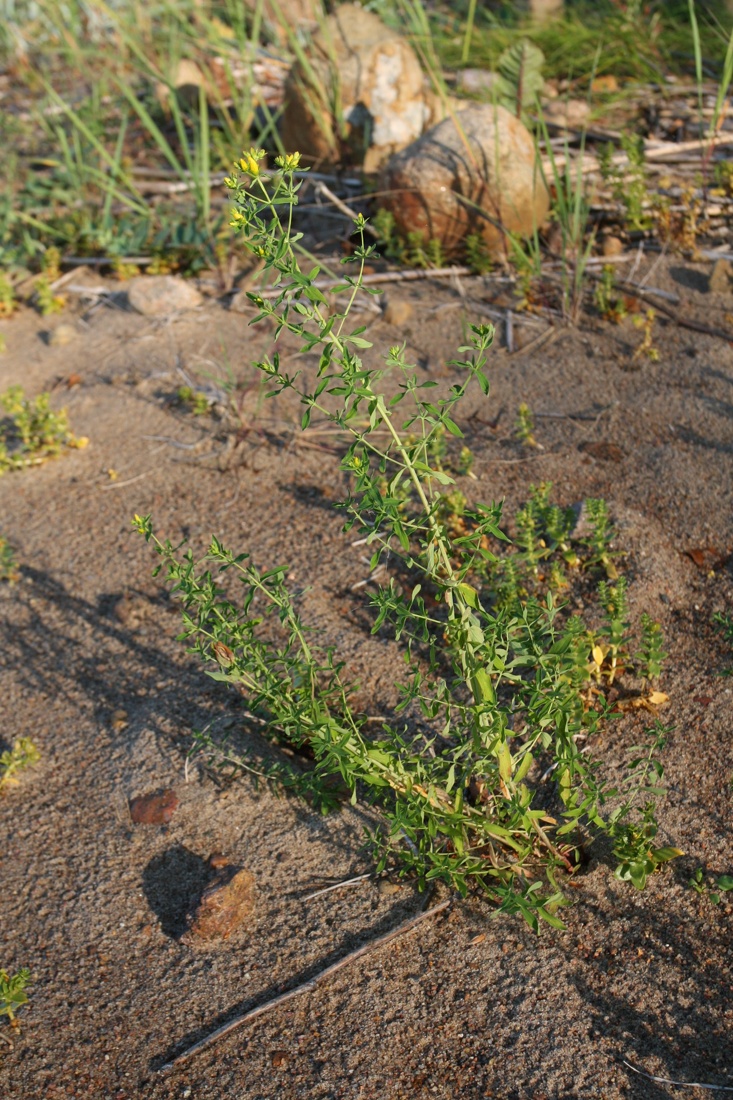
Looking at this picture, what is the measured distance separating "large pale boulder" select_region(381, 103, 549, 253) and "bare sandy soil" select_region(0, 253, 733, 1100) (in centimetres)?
78

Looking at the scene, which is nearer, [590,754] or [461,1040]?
[461,1040]

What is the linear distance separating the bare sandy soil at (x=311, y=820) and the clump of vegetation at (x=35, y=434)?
0.07 m

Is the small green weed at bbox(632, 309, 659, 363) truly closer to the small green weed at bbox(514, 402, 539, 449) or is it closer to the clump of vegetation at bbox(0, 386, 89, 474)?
the small green weed at bbox(514, 402, 539, 449)

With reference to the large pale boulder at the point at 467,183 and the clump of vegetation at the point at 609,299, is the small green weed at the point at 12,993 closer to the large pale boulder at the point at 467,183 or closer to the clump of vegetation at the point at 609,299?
the clump of vegetation at the point at 609,299

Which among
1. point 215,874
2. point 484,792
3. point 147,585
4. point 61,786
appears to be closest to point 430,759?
point 484,792

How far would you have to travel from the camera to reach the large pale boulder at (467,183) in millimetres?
4234

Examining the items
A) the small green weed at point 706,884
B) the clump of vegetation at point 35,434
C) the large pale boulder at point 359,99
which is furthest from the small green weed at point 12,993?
the large pale boulder at point 359,99

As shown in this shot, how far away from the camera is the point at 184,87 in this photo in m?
5.91

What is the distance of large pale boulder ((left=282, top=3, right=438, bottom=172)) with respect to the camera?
4898 mm

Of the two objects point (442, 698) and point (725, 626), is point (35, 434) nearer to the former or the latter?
point (442, 698)

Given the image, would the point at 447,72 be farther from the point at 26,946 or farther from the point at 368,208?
the point at 26,946

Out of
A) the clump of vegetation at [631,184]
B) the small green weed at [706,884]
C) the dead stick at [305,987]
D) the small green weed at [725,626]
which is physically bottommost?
the dead stick at [305,987]

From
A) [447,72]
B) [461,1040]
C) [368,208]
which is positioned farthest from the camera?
[447,72]

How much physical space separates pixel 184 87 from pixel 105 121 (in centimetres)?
57
